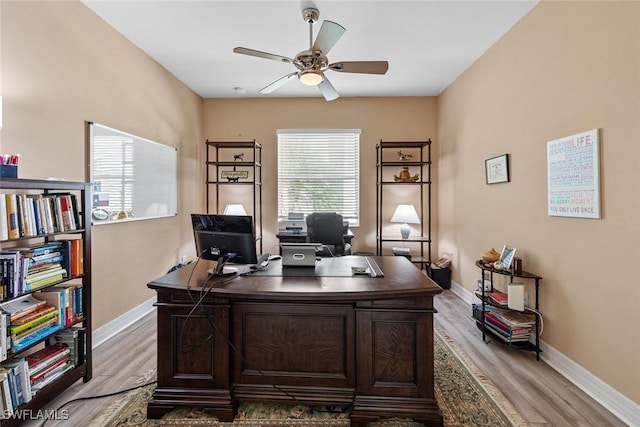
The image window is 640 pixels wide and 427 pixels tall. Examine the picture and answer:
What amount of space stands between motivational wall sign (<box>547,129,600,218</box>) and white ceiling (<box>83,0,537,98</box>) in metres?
1.29

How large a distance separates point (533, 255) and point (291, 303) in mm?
2173

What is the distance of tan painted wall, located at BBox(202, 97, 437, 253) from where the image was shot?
457 cm

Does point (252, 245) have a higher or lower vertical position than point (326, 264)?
higher

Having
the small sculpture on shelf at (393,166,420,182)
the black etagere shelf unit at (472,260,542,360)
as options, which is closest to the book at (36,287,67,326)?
the black etagere shelf unit at (472,260,542,360)

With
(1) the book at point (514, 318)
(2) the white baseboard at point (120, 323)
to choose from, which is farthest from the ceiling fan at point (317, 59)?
(2) the white baseboard at point (120, 323)

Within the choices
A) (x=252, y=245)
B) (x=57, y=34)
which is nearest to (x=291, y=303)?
(x=252, y=245)

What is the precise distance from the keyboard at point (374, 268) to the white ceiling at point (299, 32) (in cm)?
212

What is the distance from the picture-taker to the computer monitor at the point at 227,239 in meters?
1.79

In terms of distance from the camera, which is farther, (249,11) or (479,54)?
(479,54)

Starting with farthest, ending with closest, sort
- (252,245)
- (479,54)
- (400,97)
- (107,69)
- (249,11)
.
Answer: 1. (400,97)
2. (479,54)
3. (107,69)
4. (249,11)
5. (252,245)

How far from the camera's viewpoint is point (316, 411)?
5.89 feet

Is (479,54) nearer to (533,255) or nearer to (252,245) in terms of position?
(533,255)

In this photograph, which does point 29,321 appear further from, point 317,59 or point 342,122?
point 342,122

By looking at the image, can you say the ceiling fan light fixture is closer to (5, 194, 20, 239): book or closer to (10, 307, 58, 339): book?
(5, 194, 20, 239): book
